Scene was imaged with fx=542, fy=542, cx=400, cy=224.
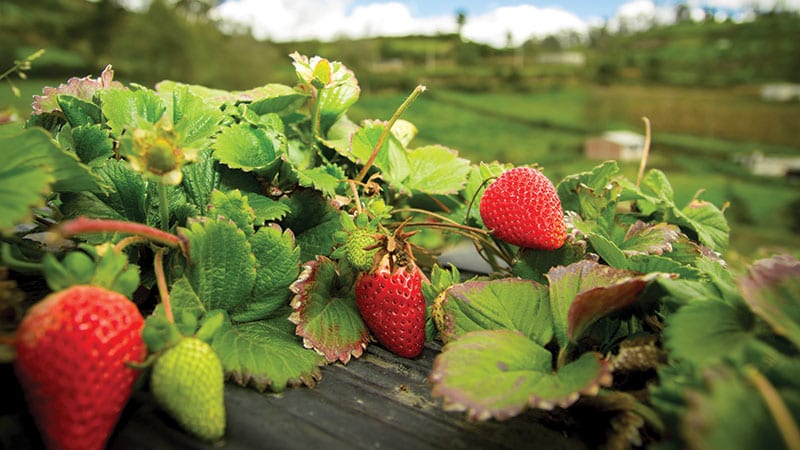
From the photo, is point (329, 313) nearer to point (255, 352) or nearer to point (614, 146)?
point (255, 352)

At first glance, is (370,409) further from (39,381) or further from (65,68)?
(65,68)

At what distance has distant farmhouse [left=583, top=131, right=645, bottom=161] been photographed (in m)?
13.2

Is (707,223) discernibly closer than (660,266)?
No

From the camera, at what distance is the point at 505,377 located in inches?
12.2

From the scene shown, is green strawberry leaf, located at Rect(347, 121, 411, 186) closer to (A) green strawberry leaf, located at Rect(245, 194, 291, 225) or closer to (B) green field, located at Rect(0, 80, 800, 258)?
(A) green strawberry leaf, located at Rect(245, 194, 291, 225)

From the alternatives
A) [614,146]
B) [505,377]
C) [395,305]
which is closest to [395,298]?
[395,305]

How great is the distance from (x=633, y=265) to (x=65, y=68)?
13.0 meters

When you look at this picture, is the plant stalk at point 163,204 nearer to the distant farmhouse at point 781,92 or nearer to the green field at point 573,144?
the green field at point 573,144

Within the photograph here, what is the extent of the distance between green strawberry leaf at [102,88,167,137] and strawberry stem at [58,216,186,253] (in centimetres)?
14

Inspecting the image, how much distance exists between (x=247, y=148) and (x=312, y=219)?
83 mm

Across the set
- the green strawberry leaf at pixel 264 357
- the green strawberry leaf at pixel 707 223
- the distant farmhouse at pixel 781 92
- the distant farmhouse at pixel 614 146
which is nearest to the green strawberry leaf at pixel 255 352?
the green strawberry leaf at pixel 264 357

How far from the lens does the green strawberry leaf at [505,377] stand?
0.28 metres

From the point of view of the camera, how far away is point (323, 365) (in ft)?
1.30

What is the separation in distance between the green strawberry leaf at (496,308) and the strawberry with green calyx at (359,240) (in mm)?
65
